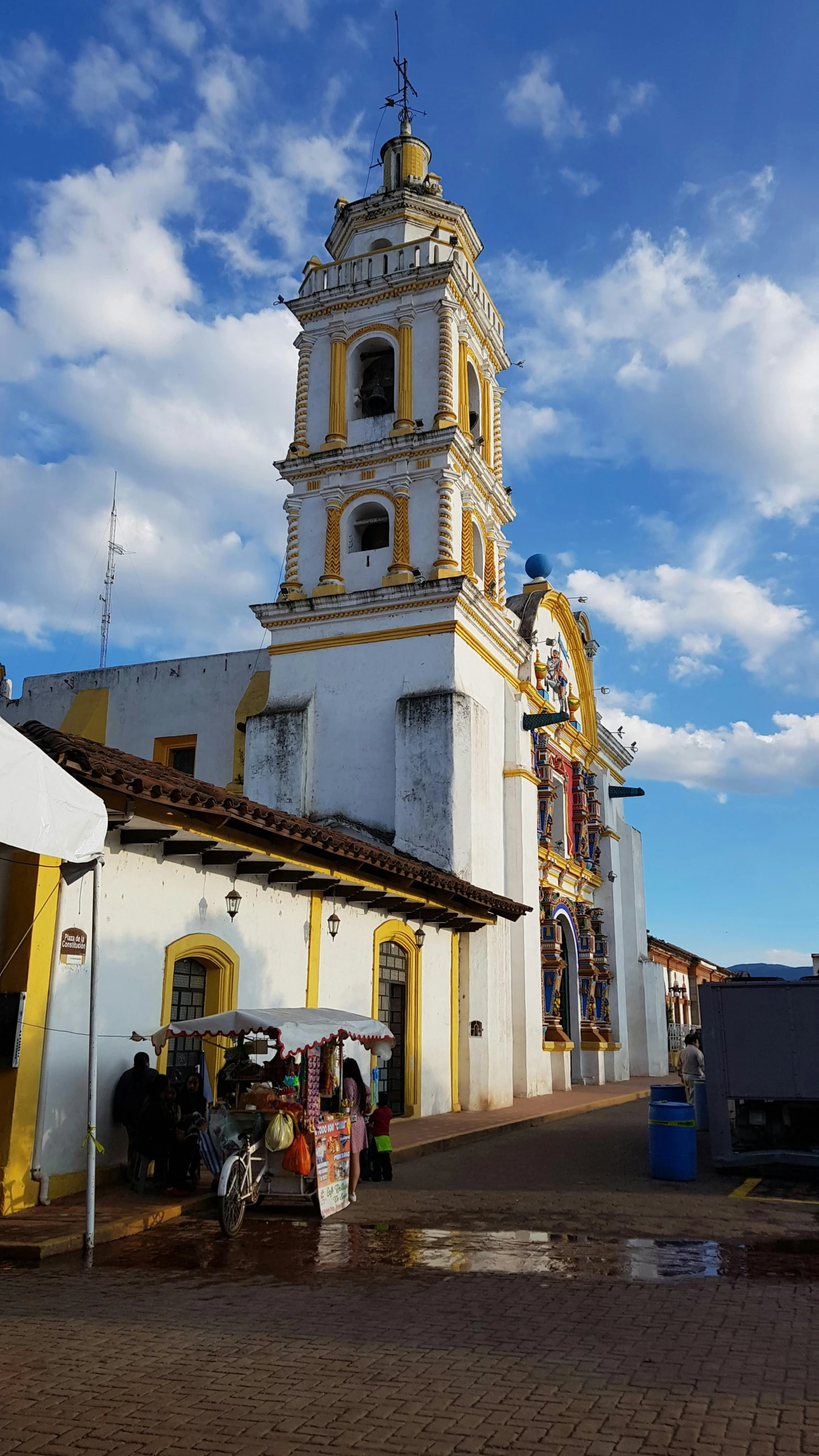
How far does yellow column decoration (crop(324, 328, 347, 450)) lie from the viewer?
78.2ft

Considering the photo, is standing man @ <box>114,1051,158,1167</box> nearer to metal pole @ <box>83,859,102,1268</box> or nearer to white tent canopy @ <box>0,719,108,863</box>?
metal pole @ <box>83,859,102,1268</box>

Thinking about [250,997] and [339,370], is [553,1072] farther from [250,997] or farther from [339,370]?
[339,370]

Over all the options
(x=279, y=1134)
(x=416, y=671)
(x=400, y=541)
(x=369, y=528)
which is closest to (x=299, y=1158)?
(x=279, y=1134)

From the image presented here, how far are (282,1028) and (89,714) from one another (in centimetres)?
2000

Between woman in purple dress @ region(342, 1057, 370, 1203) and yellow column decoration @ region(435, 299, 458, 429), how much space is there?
583 inches

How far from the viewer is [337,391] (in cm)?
2419

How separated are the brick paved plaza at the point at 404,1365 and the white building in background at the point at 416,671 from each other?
11285 millimetres

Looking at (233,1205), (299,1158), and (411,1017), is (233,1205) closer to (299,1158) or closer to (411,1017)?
(299,1158)

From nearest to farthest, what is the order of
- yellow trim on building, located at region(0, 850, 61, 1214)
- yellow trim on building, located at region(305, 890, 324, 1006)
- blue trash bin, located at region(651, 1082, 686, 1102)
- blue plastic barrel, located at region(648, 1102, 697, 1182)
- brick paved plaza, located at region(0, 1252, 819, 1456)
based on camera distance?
1. brick paved plaza, located at region(0, 1252, 819, 1456)
2. yellow trim on building, located at region(0, 850, 61, 1214)
3. blue plastic barrel, located at region(648, 1102, 697, 1182)
4. yellow trim on building, located at region(305, 890, 324, 1006)
5. blue trash bin, located at region(651, 1082, 686, 1102)

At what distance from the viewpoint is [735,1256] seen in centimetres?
813

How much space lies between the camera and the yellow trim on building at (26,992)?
9164 millimetres

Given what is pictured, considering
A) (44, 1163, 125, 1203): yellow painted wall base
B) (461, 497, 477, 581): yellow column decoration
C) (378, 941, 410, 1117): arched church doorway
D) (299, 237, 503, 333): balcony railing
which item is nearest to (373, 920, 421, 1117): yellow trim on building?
(378, 941, 410, 1117): arched church doorway

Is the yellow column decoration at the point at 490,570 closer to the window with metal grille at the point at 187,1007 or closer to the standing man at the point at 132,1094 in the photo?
the window with metal grille at the point at 187,1007

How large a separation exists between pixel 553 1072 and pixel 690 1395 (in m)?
20.9
